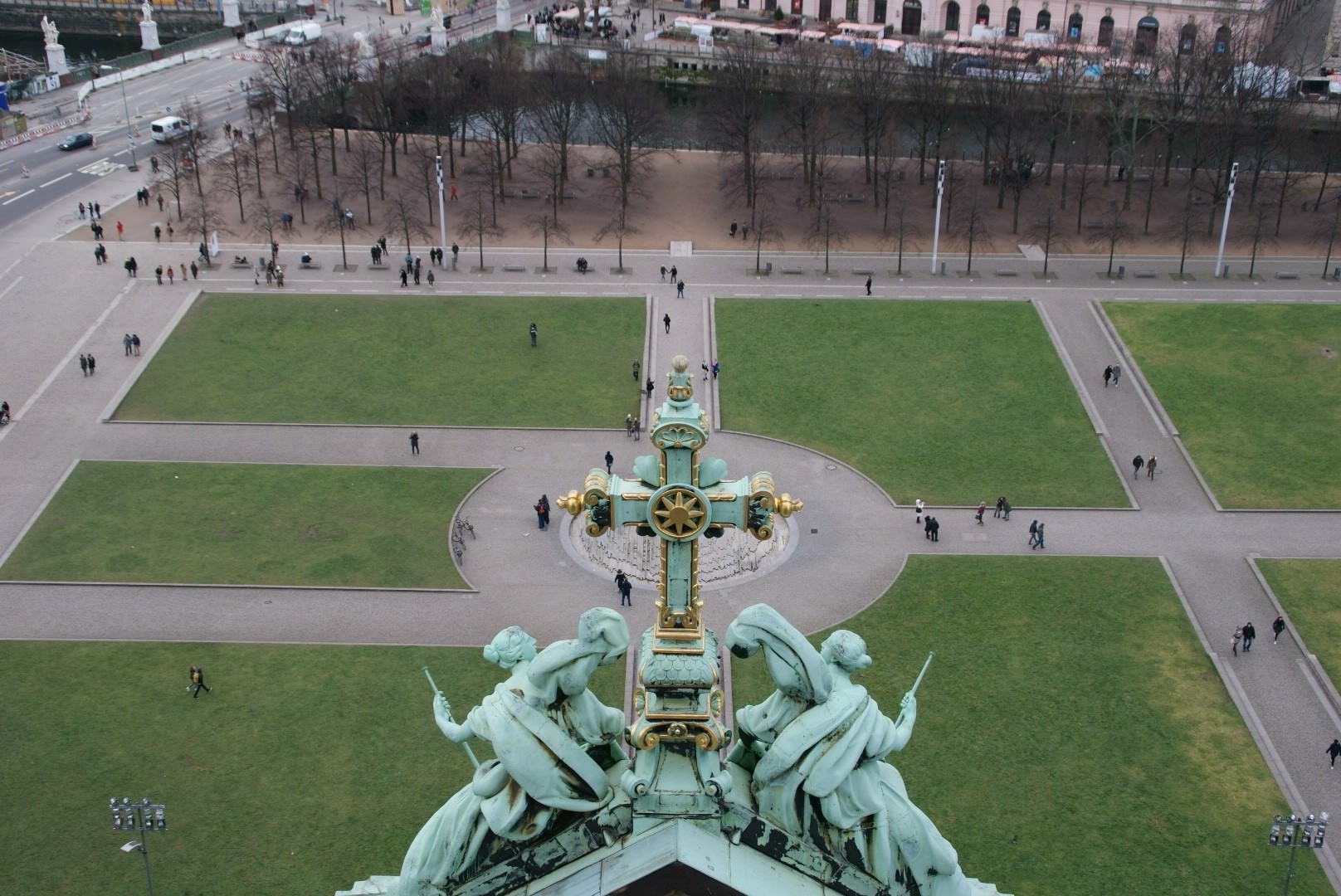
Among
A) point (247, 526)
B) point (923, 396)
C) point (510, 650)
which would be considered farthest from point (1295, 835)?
point (247, 526)

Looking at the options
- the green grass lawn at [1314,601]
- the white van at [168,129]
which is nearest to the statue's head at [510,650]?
the green grass lawn at [1314,601]

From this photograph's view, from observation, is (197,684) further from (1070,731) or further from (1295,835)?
(1295,835)

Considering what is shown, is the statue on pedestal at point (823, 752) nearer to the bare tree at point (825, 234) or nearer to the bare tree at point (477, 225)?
the bare tree at point (825, 234)

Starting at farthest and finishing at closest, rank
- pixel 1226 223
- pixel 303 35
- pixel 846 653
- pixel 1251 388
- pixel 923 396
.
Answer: pixel 303 35 < pixel 1226 223 < pixel 1251 388 < pixel 923 396 < pixel 846 653

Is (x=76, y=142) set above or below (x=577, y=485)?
above

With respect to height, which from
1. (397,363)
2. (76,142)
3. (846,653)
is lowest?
(397,363)

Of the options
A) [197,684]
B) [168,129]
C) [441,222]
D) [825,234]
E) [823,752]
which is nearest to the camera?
[823,752]

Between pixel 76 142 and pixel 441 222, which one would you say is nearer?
pixel 441 222
